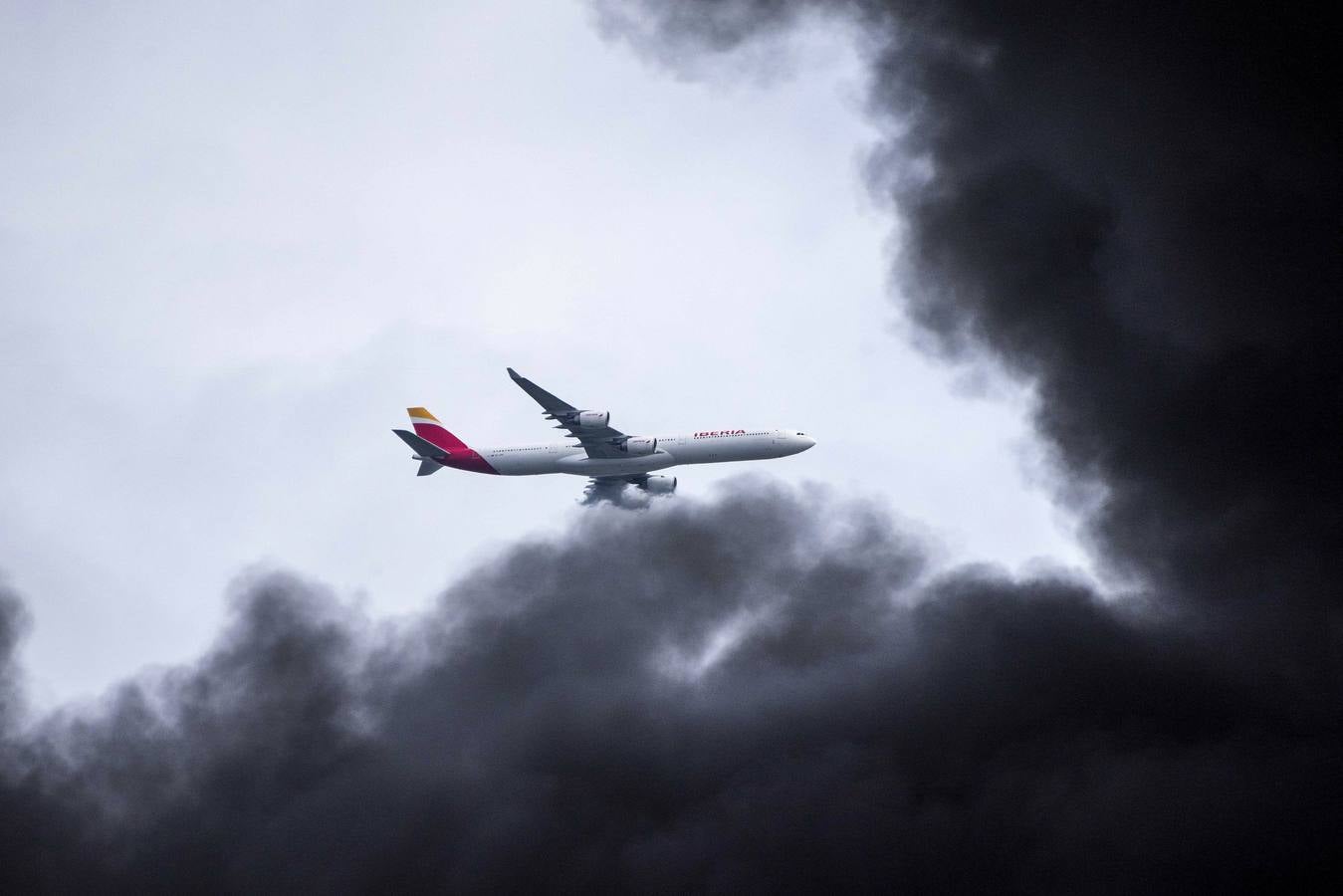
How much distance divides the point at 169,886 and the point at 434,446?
77135 millimetres

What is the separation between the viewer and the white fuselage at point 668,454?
498ft

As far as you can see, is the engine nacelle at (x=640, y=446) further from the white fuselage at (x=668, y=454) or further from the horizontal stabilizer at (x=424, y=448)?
the horizontal stabilizer at (x=424, y=448)

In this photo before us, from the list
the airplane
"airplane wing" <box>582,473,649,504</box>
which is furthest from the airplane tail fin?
"airplane wing" <box>582,473,649,504</box>

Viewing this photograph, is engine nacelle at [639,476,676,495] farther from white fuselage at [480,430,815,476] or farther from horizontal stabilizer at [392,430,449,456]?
horizontal stabilizer at [392,430,449,456]

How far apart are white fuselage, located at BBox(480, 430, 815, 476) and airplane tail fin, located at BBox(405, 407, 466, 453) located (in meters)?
5.39

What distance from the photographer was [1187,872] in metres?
192

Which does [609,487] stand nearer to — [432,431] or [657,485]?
[657,485]

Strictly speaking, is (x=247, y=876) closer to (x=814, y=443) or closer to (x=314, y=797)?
(x=314, y=797)

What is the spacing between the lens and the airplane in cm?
15212

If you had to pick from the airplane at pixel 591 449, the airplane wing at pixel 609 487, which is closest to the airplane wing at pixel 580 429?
the airplane at pixel 591 449

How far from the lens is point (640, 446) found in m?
154

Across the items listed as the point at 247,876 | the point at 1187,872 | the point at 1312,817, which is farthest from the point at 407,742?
the point at 1312,817

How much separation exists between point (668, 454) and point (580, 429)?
383 inches

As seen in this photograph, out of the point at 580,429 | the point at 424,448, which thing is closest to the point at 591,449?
the point at 580,429
